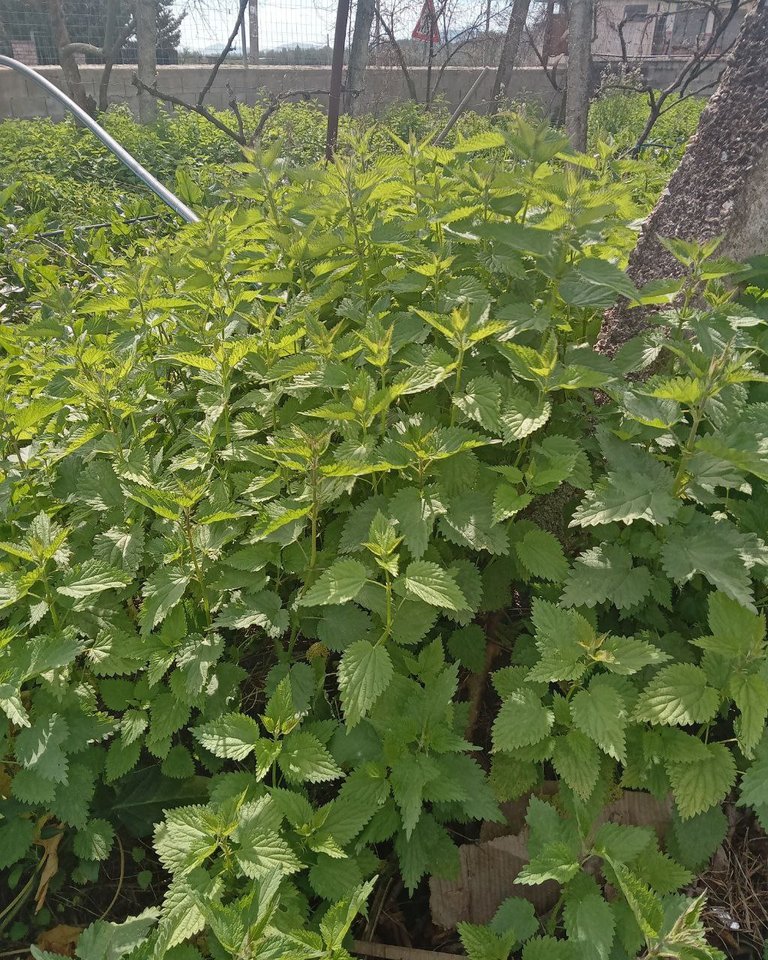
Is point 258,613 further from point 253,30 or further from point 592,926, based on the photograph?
point 253,30

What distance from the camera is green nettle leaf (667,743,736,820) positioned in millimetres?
1307

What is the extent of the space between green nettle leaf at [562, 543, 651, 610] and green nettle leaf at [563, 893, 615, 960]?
0.54m

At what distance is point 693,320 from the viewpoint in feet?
5.42

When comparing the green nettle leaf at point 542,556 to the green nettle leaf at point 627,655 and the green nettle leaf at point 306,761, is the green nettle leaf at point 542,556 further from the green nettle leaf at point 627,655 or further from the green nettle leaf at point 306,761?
the green nettle leaf at point 306,761

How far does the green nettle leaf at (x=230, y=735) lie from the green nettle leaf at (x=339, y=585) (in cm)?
28

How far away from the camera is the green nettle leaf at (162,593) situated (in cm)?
149

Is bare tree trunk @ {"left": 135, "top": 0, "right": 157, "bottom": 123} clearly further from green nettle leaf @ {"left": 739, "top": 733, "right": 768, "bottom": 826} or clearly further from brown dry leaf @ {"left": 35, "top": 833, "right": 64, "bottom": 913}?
green nettle leaf @ {"left": 739, "top": 733, "right": 768, "bottom": 826}

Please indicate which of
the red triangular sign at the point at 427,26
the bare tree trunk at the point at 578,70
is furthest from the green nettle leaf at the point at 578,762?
the red triangular sign at the point at 427,26

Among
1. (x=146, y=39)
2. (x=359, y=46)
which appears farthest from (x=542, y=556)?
(x=146, y=39)

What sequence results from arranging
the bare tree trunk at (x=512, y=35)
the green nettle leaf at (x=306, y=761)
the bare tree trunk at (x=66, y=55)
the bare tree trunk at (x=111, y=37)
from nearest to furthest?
the green nettle leaf at (x=306, y=761) < the bare tree trunk at (x=512, y=35) < the bare tree trunk at (x=111, y=37) < the bare tree trunk at (x=66, y=55)

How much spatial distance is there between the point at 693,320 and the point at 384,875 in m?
1.46

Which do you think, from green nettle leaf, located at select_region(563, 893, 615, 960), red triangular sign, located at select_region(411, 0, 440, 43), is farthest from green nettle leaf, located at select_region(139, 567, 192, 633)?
red triangular sign, located at select_region(411, 0, 440, 43)

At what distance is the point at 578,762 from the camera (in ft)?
4.37

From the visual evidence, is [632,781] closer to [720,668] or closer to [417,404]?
[720,668]
